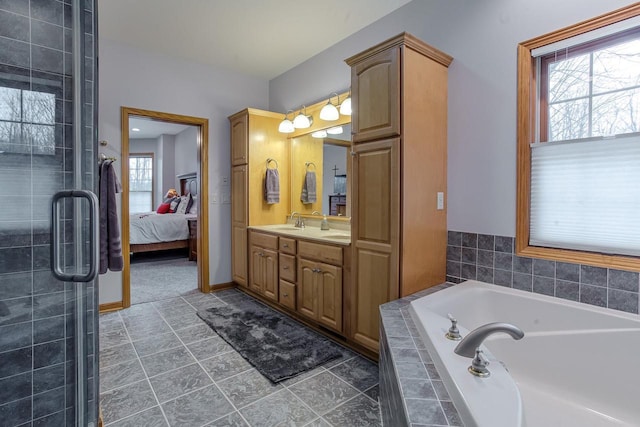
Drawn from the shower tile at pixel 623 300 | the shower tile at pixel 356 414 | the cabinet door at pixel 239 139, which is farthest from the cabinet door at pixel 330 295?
the cabinet door at pixel 239 139

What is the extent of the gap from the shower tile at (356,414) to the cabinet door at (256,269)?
1883 mm

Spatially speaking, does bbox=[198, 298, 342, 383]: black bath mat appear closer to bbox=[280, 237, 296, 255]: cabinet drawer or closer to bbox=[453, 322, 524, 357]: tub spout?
bbox=[280, 237, 296, 255]: cabinet drawer

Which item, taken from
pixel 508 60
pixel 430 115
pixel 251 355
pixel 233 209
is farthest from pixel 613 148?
pixel 233 209

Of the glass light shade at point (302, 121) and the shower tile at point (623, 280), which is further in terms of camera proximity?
the glass light shade at point (302, 121)

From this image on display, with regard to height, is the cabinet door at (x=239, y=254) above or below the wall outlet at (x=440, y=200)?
below

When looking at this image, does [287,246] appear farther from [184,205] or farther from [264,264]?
[184,205]

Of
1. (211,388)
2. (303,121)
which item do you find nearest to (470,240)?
(211,388)

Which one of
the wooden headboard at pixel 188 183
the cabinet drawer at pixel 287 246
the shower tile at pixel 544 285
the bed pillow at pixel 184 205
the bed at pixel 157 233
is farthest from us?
the wooden headboard at pixel 188 183

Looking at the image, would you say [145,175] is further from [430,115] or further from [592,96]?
[592,96]

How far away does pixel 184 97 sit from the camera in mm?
3826

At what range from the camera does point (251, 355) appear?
2361mm

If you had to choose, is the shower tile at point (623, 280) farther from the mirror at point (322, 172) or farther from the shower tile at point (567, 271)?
the mirror at point (322, 172)

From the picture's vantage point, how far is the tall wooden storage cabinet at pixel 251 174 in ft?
12.5

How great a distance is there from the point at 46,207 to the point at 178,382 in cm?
138
